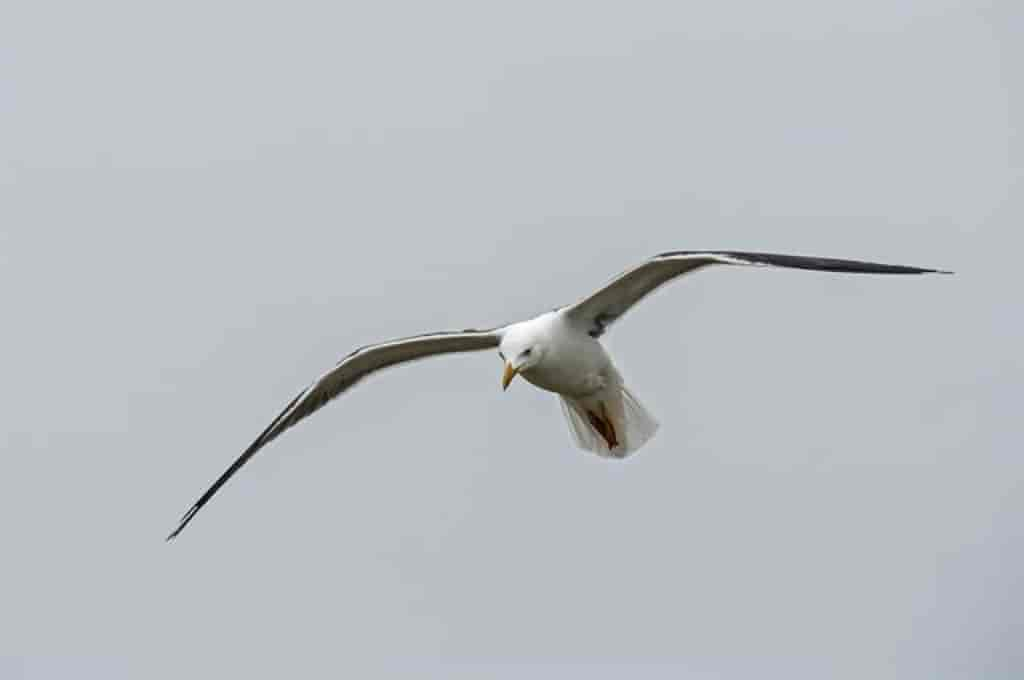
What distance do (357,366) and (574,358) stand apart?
1800 millimetres

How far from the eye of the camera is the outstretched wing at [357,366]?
19219 mm

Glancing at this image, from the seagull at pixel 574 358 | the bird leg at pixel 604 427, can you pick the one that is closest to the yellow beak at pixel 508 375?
the seagull at pixel 574 358

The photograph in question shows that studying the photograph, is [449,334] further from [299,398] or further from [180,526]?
[180,526]

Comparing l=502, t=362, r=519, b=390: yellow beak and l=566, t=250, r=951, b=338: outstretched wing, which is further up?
l=566, t=250, r=951, b=338: outstretched wing

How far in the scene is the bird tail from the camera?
19.5 meters

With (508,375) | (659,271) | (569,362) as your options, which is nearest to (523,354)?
(508,375)

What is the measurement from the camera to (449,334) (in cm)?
1916

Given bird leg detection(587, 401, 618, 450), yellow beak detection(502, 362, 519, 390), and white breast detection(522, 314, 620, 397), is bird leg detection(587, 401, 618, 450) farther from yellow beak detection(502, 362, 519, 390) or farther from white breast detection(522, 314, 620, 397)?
yellow beak detection(502, 362, 519, 390)

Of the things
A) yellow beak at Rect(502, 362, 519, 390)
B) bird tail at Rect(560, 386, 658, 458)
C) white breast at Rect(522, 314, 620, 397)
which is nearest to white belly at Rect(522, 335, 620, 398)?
white breast at Rect(522, 314, 620, 397)

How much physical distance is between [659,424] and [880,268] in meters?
3.29

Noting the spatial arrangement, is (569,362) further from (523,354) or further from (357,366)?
(357,366)

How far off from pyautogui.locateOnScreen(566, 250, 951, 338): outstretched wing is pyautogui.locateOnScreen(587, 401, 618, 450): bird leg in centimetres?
104

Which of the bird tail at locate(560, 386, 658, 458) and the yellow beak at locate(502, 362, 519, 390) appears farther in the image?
the bird tail at locate(560, 386, 658, 458)

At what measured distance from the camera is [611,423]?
1975 centimetres
